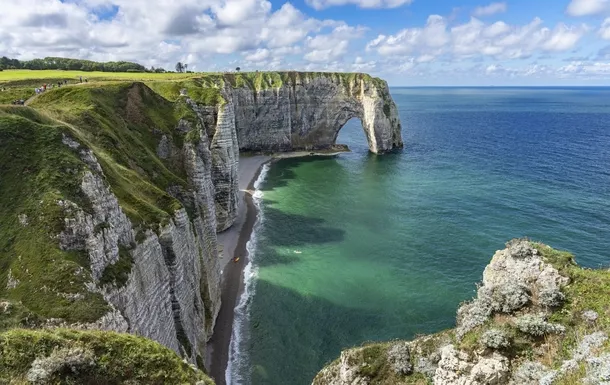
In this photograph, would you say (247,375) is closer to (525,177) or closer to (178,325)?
(178,325)

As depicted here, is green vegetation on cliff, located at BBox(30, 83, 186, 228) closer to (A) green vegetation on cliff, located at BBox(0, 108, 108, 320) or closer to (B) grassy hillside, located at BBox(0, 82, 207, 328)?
(B) grassy hillside, located at BBox(0, 82, 207, 328)

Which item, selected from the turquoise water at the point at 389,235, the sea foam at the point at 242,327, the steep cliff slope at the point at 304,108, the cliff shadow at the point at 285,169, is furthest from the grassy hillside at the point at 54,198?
the steep cliff slope at the point at 304,108

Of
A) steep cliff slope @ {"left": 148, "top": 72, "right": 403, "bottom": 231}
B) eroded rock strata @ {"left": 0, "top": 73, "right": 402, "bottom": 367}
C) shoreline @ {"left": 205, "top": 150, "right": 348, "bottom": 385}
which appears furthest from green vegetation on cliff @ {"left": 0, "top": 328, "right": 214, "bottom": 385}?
steep cliff slope @ {"left": 148, "top": 72, "right": 403, "bottom": 231}

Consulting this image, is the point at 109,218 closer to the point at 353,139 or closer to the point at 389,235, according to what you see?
the point at 389,235

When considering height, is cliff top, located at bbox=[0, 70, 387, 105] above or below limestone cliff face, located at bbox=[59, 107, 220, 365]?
above

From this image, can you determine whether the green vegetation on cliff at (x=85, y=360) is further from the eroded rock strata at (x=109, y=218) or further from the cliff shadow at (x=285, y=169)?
the cliff shadow at (x=285, y=169)

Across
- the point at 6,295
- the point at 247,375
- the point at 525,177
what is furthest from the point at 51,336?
the point at 525,177
